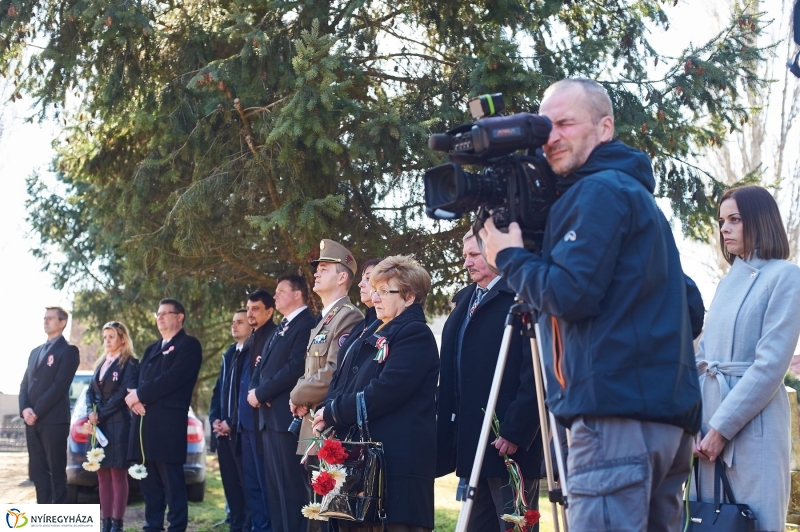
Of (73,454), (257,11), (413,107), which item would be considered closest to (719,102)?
(413,107)

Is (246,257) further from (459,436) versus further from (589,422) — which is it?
(589,422)

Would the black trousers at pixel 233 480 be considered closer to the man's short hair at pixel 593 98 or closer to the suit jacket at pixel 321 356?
the suit jacket at pixel 321 356

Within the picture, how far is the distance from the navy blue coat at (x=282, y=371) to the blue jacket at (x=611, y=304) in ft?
14.5

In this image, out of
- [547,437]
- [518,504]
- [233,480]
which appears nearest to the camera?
[547,437]

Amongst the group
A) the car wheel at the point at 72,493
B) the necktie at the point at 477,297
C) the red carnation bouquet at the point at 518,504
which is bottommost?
the car wheel at the point at 72,493

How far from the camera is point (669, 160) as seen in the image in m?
8.28

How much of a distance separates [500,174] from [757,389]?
175 cm

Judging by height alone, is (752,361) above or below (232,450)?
above

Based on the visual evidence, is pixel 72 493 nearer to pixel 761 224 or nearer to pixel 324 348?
pixel 324 348

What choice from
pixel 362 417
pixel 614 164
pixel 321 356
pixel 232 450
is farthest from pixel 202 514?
pixel 614 164

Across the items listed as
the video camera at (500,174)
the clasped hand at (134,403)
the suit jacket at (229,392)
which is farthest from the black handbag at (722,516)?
the clasped hand at (134,403)

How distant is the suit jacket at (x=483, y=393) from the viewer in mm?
4617

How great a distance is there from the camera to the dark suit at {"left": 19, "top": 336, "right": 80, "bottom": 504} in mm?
9203

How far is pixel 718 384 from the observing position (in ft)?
13.5
